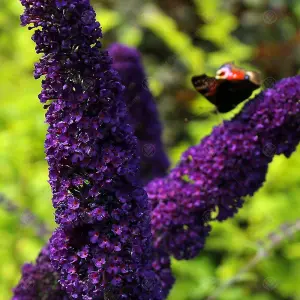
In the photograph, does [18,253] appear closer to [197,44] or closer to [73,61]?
[73,61]

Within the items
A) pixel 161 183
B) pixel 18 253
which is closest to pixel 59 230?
pixel 161 183

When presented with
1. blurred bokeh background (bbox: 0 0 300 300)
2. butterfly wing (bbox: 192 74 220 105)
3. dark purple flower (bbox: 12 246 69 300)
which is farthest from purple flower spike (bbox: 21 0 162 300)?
blurred bokeh background (bbox: 0 0 300 300)

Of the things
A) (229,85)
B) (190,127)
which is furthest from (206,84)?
(190,127)

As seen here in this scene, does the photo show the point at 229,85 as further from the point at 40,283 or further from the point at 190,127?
the point at 190,127

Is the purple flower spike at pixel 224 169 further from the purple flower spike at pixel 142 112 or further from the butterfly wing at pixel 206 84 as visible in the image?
the purple flower spike at pixel 142 112

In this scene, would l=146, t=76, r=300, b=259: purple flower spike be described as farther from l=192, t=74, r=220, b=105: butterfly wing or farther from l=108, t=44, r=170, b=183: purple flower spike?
l=108, t=44, r=170, b=183: purple flower spike
